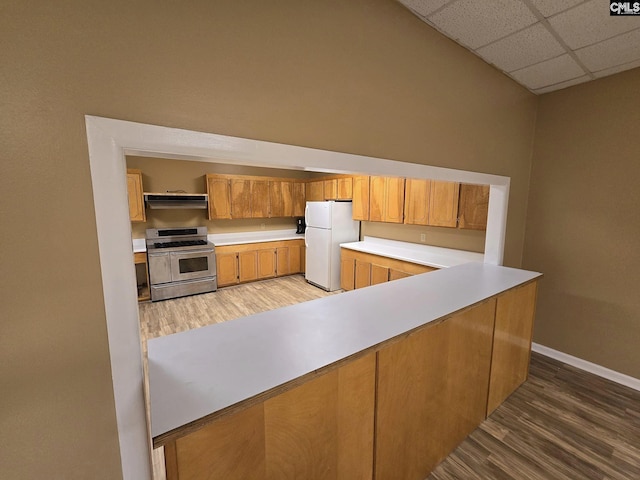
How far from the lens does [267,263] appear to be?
543 cm

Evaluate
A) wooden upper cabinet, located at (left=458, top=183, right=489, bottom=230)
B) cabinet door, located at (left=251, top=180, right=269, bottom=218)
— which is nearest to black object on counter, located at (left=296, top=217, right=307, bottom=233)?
cabinet door, located at (left=251, top=180, right=269, bottom=218)

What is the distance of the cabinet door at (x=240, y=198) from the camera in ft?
17.0

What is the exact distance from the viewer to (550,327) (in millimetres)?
2869

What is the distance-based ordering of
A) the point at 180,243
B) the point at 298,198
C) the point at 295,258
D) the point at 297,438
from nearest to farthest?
1. the point at 297,438
2. the point at 180,243
3. the point at 295,258
4. the point at 298,198

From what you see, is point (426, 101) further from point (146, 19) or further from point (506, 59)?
point (146, 19)

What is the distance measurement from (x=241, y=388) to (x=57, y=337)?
59cm

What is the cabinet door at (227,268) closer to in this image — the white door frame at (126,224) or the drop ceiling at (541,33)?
the white door frame at (126,224)

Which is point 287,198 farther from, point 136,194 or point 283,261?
point 136,194

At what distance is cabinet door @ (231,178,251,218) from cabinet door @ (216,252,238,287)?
82cm

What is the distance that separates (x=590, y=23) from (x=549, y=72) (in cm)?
72

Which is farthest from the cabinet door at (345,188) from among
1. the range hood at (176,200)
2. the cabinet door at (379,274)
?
the range hood at (176,200)

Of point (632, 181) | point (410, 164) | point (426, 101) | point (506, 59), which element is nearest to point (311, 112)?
→ point (410, 164)

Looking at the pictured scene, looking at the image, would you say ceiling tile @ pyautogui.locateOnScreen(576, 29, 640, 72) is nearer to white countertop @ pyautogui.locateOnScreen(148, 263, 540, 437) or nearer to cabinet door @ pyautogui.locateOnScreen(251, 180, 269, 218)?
white countertop @ pyautogui.locateOnScreen(148, 263, 540, 437)

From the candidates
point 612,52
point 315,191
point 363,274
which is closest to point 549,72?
point 612,52
